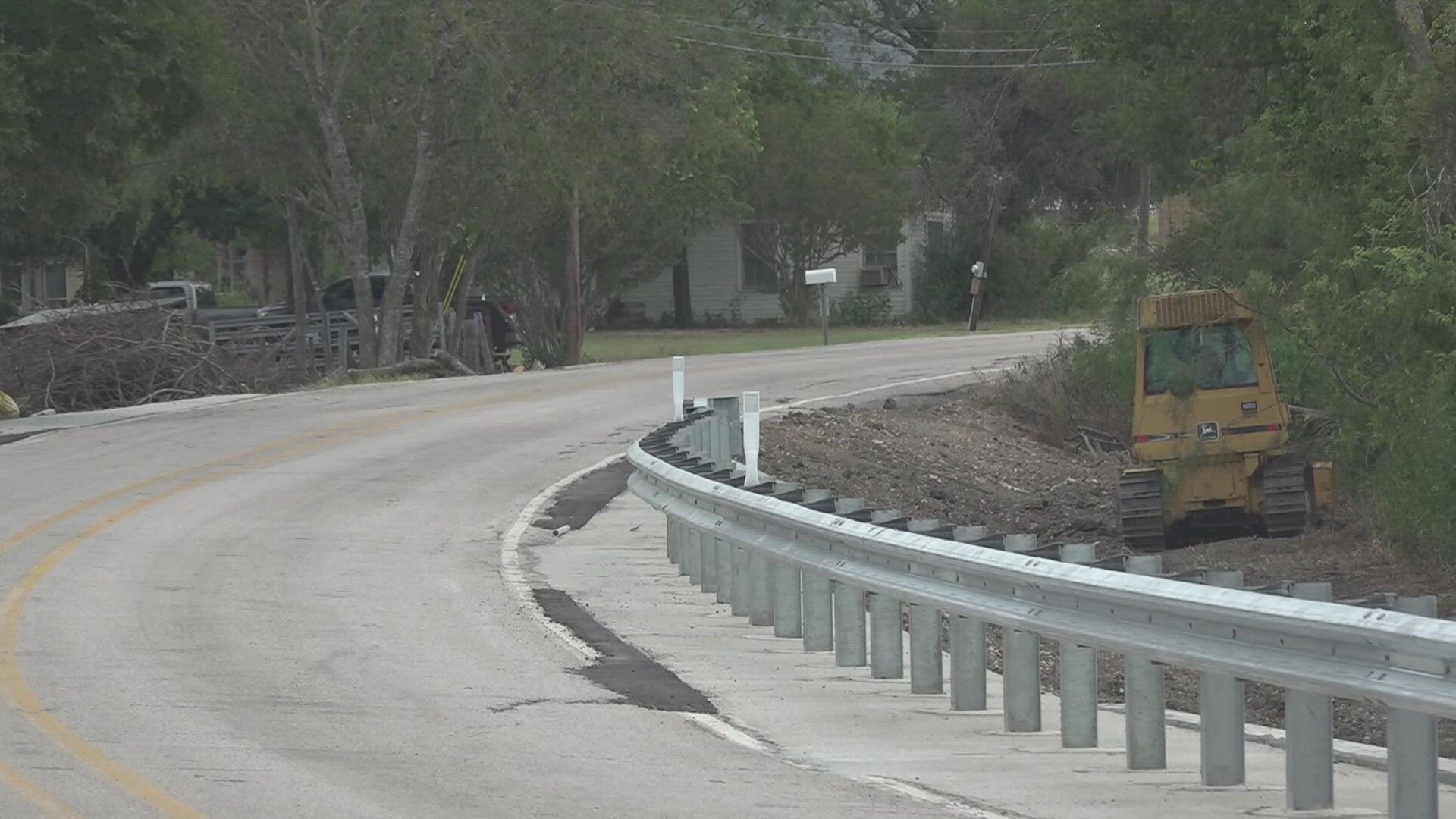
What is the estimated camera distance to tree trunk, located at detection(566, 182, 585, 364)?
138 ft

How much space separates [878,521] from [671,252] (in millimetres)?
42076

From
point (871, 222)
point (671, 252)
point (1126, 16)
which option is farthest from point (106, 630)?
point (871, 222)

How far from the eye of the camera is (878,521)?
10.4 metres

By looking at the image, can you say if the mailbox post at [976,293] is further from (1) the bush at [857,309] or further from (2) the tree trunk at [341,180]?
(2) the tree trunk at [341,180]

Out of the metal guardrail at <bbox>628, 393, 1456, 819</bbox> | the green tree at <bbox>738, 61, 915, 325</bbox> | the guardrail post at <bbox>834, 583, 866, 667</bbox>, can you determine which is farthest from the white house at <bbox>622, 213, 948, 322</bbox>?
the guardrail post at <bbox>834, 583, 866, 667</bbox>

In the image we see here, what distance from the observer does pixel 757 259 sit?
206 ft

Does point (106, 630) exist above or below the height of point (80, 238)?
below

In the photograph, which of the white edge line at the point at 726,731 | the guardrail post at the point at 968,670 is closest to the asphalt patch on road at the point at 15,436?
the white edge line at the point at 726,731

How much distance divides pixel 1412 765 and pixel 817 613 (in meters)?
5.23

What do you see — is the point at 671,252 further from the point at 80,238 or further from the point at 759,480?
the point at 759,480

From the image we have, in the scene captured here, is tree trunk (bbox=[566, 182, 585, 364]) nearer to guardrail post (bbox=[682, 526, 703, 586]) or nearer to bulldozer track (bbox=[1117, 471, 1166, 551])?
bulldozer track (bbox=[1117, 471, 1166, 551])

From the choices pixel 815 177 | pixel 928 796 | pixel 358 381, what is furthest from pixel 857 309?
pixel 928 796

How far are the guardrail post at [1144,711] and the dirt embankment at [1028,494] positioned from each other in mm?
2143

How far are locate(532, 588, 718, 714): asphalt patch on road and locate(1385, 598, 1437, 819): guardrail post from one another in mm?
3921
